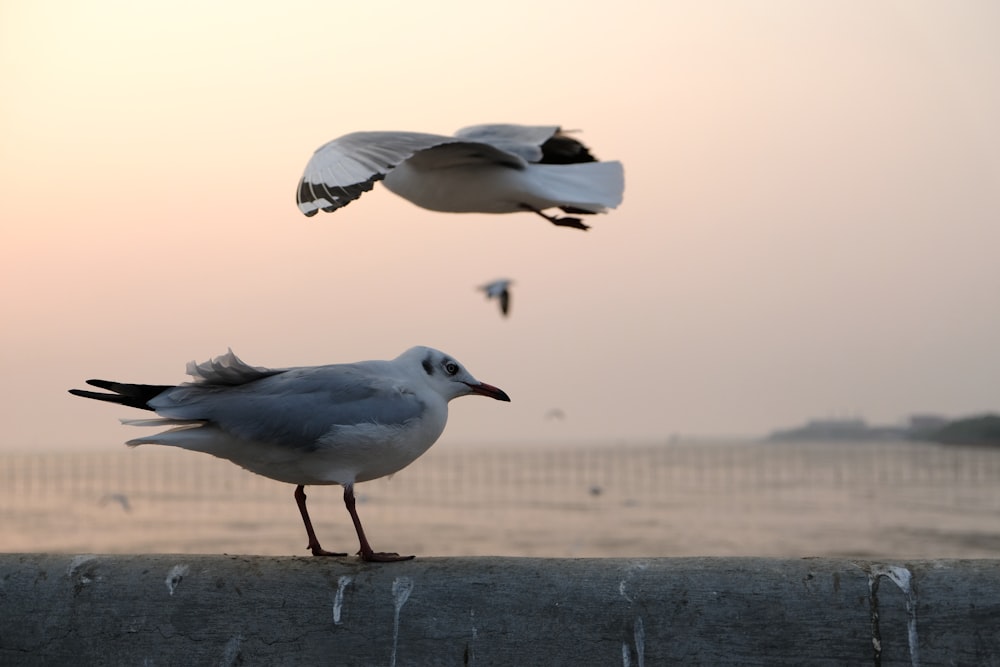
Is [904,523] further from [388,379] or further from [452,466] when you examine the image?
[388,379]

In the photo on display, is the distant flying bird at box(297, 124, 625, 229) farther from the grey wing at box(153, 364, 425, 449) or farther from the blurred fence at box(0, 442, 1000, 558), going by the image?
the blurred fence at box(0, 442, 1000, 558)

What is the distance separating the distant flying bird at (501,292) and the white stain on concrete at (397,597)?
5.68 m

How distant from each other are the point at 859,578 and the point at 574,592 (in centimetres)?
87

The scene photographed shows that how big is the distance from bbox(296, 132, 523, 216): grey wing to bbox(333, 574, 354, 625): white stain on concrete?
1.22 meters

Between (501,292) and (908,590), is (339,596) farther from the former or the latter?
(501,292)

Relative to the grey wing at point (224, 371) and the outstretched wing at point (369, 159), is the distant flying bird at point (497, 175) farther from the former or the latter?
the grey wing at point (224, 371)

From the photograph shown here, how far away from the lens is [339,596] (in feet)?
12.0

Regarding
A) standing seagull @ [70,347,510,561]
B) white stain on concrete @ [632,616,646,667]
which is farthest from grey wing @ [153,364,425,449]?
white stain on concrete @ [632,616,646,667]

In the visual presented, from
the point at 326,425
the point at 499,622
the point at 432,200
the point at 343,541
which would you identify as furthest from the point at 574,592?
the point at 343,541

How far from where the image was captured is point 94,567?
3.79 metres

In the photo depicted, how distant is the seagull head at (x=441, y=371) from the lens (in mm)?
4320

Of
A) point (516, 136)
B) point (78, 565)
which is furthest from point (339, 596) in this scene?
point (516, 136)

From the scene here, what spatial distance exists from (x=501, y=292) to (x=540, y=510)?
3039 cm

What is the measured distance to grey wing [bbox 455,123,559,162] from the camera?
5820mm
